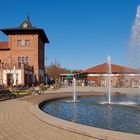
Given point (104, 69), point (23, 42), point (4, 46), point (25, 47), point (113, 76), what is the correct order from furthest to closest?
point (104, 69) → point (113, 76) → point (4, 46) → point (25, 47) → point (23, 42)

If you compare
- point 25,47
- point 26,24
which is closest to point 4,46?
point 25,47

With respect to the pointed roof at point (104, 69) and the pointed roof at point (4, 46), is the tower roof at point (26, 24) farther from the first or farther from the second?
the pointed roof at point (104, 69)

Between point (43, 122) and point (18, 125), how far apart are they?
0.95m

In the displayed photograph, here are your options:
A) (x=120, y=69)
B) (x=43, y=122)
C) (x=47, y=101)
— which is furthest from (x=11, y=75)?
(x=43, y=122)

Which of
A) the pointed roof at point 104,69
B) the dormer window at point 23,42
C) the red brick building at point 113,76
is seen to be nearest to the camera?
the dormer window at point 23,42

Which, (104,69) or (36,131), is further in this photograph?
(104,69)

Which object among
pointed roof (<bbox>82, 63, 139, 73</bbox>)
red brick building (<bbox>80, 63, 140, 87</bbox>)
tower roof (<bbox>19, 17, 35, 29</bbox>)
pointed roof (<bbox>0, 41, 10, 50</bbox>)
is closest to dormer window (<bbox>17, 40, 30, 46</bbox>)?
pointed roof (<bbox>0, 41, 10, 50</bbox>)

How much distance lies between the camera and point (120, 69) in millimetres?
68062

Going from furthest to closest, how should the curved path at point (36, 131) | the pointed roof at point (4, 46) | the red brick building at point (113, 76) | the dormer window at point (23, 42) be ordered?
the red brick building at point (113, 76)
the pointed roof at point (4, 46)
the dormer window at point (23, 42)
the curved path at point (36, 131)

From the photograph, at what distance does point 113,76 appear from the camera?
6750 centimetres

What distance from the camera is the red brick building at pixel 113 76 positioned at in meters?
63.6

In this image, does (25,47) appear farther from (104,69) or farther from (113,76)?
(113,76)

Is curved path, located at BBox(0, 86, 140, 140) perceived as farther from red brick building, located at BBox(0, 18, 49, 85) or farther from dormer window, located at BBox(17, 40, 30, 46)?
dormer window, located at BBox(17, 40, 30, 46)

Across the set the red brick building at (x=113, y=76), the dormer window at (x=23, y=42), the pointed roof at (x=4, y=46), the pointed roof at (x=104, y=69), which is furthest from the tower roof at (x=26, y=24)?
the pointed roof at (x=104, y=69)
